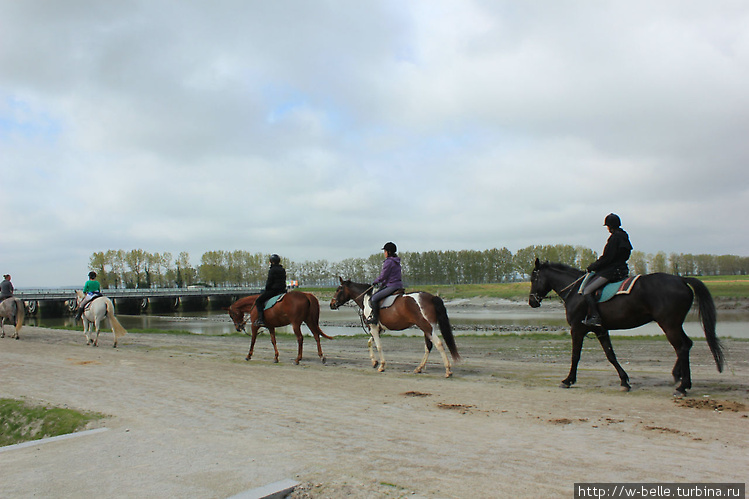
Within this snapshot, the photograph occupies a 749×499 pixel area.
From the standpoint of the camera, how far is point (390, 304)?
12438 mm

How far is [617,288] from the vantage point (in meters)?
9.39

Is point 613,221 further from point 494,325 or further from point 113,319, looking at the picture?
point 494,325

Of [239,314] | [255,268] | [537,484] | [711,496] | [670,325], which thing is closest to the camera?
[711,496]

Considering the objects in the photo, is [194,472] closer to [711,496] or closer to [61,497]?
[61,497]

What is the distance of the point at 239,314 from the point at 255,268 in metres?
129

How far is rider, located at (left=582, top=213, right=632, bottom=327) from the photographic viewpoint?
9492 millimetres

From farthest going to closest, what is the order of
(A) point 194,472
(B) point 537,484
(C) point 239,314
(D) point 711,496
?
(C) point 239,314 < (A) point 194,472 < (B) point 537,484 < (D) point 711,496

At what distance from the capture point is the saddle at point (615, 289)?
921cm

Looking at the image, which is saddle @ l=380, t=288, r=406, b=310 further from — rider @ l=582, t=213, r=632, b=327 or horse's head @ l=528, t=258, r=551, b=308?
rider @ l=582, t=213, r=632, b=327

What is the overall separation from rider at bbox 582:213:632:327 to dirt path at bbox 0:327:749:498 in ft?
5.09

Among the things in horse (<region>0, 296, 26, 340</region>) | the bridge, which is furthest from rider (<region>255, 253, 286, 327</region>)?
the bridge

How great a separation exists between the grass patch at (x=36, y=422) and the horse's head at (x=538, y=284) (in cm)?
945

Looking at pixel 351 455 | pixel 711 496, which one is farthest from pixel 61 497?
pixel 711 496

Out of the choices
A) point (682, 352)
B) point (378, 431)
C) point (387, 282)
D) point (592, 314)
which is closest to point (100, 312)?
point (387, 282)
